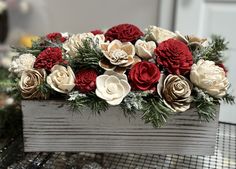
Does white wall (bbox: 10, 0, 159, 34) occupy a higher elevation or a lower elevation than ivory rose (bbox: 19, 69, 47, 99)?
lower

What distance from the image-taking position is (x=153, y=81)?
631mm

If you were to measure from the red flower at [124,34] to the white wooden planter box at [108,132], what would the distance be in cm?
16

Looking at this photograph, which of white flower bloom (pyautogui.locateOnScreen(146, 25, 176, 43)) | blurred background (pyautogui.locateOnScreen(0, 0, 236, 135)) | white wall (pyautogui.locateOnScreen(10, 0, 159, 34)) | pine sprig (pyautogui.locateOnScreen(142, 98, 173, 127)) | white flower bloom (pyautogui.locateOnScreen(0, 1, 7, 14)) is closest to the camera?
pine sprig (pyautogui.locateOnScreen(142, 98, 173, 127))

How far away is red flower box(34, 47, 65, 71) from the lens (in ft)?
2.23

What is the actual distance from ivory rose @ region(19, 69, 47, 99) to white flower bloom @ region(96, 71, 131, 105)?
4.5 inches

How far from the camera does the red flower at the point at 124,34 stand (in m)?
0.71

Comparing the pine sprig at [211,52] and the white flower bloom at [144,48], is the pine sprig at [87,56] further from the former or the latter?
the pine sprig at [211,52]

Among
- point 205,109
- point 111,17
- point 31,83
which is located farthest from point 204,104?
point 111,17

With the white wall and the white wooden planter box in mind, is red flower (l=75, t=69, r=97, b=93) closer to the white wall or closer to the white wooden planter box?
the white wooden planter box

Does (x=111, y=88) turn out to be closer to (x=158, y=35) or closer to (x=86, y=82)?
(x=86, y=82)

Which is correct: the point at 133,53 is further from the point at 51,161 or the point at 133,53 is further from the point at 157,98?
the point at 51,161

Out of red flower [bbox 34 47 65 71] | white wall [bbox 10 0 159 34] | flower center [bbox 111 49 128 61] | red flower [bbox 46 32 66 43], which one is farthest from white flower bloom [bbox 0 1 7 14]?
flower center [bbox 111 49 128 61]

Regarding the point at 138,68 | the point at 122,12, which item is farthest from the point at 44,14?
the point at 138,68

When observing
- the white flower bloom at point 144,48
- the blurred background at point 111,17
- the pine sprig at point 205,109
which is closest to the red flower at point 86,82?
the white flower bloom at point 144,48
